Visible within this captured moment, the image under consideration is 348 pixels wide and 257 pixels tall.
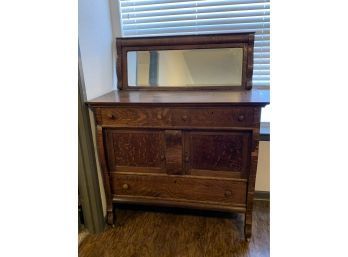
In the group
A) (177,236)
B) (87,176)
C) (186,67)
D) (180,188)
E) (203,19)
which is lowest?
(177,236)

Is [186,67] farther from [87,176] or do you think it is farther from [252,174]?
[87,176]

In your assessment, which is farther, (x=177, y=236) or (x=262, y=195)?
(x=262, y=195)

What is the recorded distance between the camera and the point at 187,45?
1.71 meters

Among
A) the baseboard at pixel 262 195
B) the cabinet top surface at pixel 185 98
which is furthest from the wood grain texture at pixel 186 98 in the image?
the baseboard at pixel 262 195

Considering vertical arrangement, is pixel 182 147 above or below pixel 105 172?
above

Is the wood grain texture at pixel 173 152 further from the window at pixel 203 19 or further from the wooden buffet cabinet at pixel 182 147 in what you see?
the window at pixel 203 19

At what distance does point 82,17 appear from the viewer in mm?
1438

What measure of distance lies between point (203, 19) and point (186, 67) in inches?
13.6

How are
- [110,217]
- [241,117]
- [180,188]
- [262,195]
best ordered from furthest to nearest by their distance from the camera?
[262,195]
[110,217]
[180,188]
[241,117]

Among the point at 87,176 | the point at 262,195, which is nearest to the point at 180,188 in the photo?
the point at 87,176
